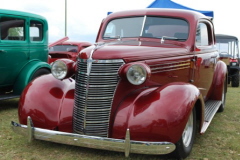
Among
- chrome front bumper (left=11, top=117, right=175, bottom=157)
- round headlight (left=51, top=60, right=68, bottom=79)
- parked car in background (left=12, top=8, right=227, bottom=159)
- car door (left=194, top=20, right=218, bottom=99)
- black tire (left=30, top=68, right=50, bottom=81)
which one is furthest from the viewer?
black tire (left=30, top=68, right=50, bottom=81)

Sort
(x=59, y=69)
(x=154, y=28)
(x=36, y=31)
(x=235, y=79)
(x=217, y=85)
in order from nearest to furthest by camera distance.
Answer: (x=59, y=69) < (x=154, y=28) < (x=217, y=85) < (x=36, y=31) < (x=235, y=79)

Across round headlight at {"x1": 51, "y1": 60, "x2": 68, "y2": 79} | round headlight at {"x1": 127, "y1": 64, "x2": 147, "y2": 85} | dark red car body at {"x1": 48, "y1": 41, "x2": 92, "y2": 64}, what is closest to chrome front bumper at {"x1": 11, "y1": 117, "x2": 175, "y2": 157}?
round headlight at {"x1": 127, "y1": 64, "x2": 147, "y2": 85}

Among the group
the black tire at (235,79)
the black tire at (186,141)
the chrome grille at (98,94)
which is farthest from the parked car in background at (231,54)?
the chrome grille at (98,94)

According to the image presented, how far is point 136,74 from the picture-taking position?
335 centimetres

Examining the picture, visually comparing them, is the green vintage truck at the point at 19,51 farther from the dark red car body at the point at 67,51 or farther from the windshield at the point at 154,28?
the dark red car body at the point at 67,51

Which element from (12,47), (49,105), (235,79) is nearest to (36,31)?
(12,47)

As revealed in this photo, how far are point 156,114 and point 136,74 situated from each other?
0.50 m

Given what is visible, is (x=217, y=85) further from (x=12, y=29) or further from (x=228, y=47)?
(x=228, y=47)

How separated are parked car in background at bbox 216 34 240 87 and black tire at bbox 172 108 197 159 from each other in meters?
9.85

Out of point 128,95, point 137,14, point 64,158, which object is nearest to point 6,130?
point 64,158

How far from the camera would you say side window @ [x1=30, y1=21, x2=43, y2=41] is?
6883mm

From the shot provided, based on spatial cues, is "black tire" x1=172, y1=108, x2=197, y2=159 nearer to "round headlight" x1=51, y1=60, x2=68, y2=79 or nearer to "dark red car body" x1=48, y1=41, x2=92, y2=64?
"round headlight" x1=51, y1=60, x2=68, y2=79

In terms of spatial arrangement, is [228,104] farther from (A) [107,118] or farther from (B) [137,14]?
(A) [107,118]

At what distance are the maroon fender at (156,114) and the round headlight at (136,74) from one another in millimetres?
201
